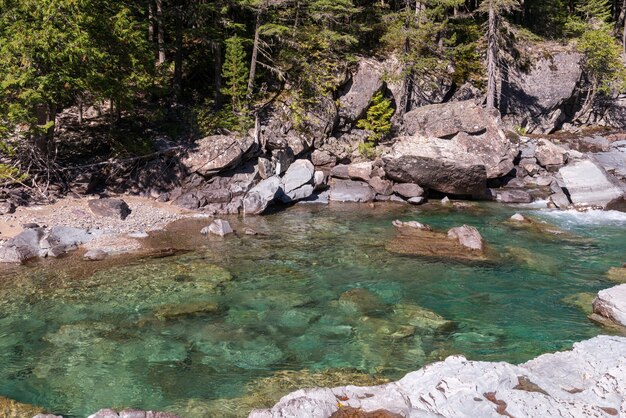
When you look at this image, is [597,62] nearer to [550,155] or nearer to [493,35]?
[493,35]

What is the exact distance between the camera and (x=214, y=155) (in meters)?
21.8

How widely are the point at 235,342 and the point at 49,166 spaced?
13.7 m

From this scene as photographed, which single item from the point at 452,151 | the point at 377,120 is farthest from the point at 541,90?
the point at 452,151

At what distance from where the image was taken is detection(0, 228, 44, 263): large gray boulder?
14.4 meters

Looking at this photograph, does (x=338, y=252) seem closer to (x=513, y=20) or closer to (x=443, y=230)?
(x=443, y=230)

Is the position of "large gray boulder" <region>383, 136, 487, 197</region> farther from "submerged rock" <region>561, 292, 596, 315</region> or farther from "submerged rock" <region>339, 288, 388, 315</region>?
"submerged rock" <region>339, 288, 388, 315</region>

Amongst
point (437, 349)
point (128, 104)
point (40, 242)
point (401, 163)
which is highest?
point (128, 104)

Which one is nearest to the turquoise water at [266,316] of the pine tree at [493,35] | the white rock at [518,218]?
the white rock at [518,218]

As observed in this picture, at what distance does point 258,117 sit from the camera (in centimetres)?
2514

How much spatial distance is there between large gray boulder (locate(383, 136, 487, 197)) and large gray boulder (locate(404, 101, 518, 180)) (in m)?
0.76

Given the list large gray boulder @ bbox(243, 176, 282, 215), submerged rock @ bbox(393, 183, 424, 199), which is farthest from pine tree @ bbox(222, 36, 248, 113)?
submerged rock @ bbox(393, 183, 424, 199)

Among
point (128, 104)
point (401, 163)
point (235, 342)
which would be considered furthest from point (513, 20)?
point (235, 342)

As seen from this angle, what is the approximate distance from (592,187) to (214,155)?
16962 millimetres

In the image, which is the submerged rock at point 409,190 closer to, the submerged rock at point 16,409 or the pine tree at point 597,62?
the submerged rock at point 16,409
